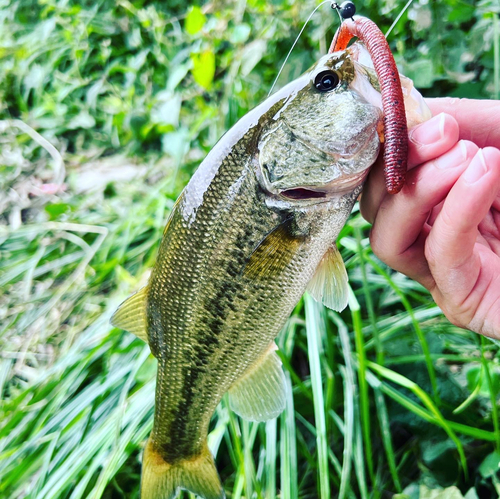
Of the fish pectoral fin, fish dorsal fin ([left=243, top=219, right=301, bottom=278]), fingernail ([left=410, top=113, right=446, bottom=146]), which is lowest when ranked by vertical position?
the fish pectoral fin

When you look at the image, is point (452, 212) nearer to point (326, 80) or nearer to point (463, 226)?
point (463, 226)

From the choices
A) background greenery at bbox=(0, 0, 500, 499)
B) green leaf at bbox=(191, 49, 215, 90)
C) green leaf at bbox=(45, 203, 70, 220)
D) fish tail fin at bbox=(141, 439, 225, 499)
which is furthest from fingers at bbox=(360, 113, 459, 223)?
green leaf at bbox=(45, 203, 70, 220)

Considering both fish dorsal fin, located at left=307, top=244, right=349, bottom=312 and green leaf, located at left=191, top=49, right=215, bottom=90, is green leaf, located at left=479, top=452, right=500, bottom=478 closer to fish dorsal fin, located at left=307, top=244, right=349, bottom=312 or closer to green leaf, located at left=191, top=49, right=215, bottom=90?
fish dorsal fin, located at left=307, top=244, right=349, bottom=312

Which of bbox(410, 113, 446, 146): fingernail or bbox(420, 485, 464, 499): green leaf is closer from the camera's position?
bbox(410, 113, 446, 146): fingernail

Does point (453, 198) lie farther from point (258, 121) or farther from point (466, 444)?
point (466, 444)

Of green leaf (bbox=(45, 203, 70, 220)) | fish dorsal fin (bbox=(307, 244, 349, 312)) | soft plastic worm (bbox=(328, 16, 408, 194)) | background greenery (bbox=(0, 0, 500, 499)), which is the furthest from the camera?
green leaf (bbox=(45, 203, 70, 220))

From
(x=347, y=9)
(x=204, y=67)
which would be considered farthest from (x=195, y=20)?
(x=347, y=9)
